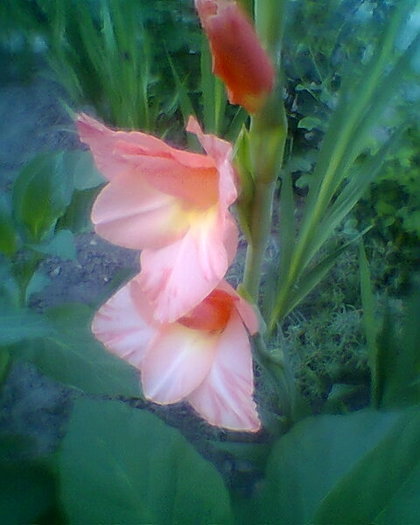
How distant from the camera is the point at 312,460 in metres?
0.43

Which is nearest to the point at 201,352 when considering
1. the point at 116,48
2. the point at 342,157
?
the point at 342,157

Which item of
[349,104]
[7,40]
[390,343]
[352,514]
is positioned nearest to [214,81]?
[349,104]

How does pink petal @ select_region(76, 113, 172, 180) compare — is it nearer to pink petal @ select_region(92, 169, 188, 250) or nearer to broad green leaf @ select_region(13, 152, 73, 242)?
pink petal @ select_region(92, 169, 188, 250)

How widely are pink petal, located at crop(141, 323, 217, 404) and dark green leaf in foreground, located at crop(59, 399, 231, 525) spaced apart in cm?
4

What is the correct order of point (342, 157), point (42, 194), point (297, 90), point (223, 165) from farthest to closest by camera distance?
point (297, 90) → point (342, 157) → point (42, 194) → point (223, 165)

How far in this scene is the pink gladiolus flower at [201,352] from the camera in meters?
0.37

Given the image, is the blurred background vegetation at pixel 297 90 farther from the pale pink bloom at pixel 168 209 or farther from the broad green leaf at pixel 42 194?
the pale pink bloom at pixel 168 209

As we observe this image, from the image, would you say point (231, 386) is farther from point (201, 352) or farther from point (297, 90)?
point (297, 90)

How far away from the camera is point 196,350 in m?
0.39

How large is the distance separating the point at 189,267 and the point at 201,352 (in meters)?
0.08

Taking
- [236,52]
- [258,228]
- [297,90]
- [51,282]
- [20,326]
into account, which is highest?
[236,52]

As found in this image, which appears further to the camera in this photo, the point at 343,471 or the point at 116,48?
the point at 116,48

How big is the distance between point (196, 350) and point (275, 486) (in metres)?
0.12

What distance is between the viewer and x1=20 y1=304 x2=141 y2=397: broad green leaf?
0.48 meters
